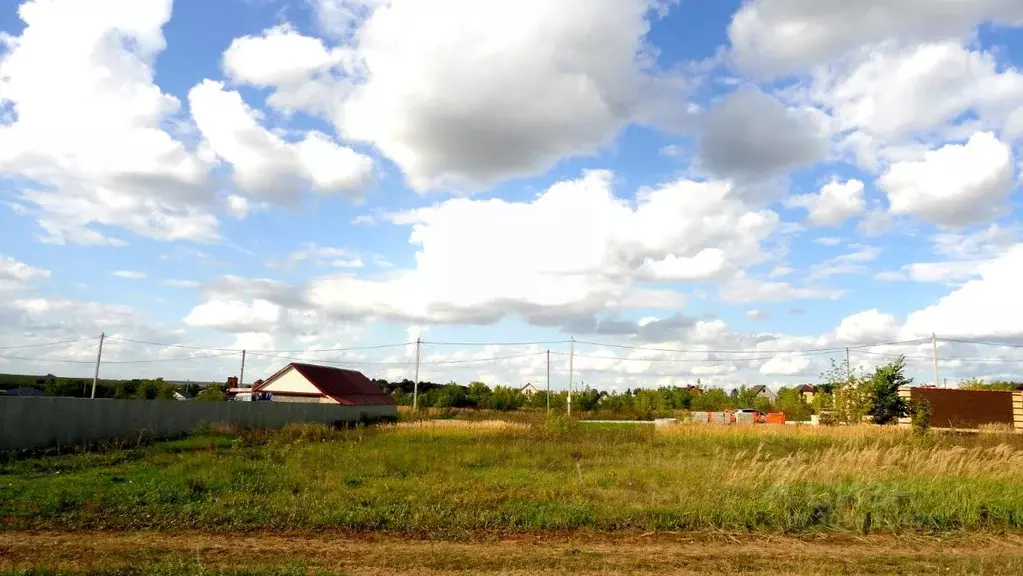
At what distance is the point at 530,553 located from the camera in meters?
8.98

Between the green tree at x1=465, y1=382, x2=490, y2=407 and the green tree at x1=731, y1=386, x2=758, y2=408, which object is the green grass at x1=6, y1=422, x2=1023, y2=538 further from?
the green tree at x1=465, y1=382, x2=490, y2=407

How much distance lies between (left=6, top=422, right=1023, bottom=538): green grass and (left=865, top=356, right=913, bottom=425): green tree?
49.1 feet


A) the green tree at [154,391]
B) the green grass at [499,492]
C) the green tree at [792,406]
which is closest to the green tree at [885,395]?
the green grass at [499,492]

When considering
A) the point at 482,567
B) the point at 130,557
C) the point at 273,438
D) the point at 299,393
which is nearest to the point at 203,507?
the point at 130,557

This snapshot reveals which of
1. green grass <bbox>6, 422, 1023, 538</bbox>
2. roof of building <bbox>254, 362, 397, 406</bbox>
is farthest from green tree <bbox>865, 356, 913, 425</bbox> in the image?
roof of building <bbox>254, 362, 397, 406</bbox>

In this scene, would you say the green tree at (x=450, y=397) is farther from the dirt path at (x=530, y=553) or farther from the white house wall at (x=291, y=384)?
the dirt path at (x=530, y=553)

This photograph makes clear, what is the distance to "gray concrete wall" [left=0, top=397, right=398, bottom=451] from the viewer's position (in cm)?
2158

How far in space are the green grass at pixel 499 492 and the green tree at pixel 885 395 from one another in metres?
15.0

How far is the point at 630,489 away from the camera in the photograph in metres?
13.6

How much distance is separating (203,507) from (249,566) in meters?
3.92

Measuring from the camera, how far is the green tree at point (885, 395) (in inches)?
1359

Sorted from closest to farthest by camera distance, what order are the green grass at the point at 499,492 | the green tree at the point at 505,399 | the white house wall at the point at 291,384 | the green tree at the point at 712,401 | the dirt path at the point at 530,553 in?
the dirt path at the point at 530,553, the green grass at the point at 499,492, the white house wall at the point at 291,384, the green tree at the point at 712,401, the green tree at the point at 505,399

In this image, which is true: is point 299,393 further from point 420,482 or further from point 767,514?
point 767,514

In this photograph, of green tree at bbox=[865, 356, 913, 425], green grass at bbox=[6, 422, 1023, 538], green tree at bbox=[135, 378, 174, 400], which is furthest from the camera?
green tree at bbox=[135, 378, 174, 400]
